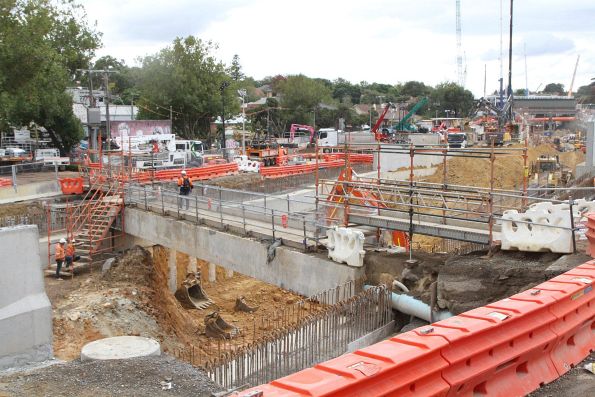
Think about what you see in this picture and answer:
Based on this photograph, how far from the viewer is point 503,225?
41.4 ft

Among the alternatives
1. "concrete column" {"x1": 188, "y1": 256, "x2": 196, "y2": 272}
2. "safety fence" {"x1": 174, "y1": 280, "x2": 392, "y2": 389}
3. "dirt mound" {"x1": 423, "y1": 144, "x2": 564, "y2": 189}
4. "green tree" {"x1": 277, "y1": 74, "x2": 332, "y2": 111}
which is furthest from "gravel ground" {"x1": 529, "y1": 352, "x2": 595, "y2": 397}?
"green tree" {"x1": 277, "y1": 74, "x2": 332, "y2": 111}

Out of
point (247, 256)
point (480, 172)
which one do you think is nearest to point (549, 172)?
point (480, 172)

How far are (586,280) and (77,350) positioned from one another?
44.5ft

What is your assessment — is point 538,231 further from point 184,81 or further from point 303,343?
point 184,81

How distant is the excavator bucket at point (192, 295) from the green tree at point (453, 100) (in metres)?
111

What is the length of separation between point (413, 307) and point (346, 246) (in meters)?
3.07

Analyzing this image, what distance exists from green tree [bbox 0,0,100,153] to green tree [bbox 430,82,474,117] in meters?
93.8

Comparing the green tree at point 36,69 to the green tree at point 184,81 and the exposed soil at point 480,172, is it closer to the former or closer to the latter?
the green tree at point 184,81

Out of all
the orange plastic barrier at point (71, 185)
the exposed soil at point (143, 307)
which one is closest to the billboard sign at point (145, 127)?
the orange plastic barrier at point (71, 185)

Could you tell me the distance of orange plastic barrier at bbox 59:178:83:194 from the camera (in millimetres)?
30047

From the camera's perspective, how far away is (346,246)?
14.5m

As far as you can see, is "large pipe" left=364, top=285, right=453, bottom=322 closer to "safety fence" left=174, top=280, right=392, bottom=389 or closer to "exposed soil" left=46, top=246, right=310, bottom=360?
"safety fence" left=174, top=280, right=392, bottom=389

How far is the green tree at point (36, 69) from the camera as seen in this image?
115 ft

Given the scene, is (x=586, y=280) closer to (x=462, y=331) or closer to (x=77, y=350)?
(x=462, y=331)
